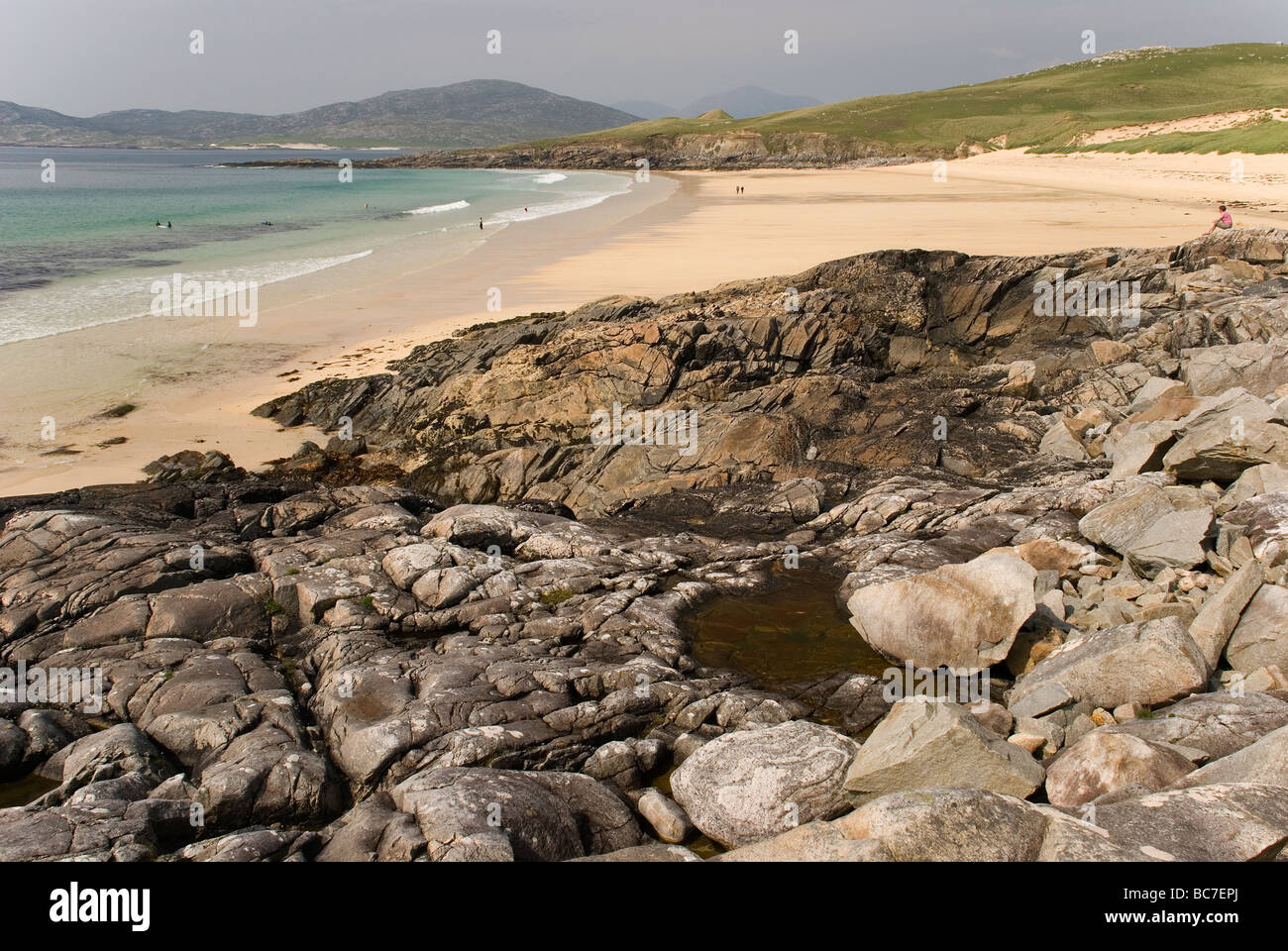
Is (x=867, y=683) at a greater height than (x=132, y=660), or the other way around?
(x=132, y=660)

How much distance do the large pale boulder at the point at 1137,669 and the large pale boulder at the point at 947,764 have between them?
1506 mm

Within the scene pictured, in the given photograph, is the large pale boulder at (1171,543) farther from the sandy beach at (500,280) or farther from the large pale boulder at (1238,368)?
the sandy beach at (500,280)

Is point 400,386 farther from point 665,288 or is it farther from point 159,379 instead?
point 665,288

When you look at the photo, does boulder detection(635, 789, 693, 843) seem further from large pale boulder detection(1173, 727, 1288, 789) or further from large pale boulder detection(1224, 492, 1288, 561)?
large pale boulder detection(1224, 492, 1288, 561)

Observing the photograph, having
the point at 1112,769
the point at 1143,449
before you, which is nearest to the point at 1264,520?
the point at 1143,449

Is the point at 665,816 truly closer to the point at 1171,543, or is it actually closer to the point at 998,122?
the point at 1171,543

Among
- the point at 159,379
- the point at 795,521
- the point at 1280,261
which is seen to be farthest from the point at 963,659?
the point at 159,379

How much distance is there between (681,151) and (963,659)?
134019 mm

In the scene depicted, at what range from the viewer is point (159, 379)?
75.1 ft

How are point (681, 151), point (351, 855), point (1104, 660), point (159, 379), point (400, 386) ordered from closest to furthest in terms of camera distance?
1. point (351, 855)
2. point (1104, 660)
3. point (400, 386)
4. point (159, 379)
5. point (681, 151)

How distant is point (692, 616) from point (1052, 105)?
12550 cm

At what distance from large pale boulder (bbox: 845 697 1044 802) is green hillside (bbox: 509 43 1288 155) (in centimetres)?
9019
